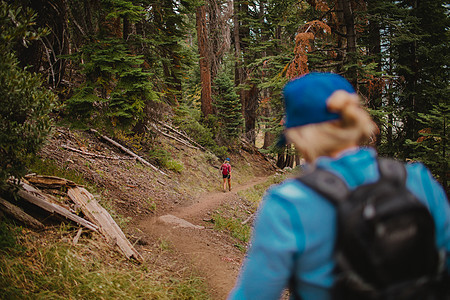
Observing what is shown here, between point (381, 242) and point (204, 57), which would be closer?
point (381, 242)

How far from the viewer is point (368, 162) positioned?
1.31 meters

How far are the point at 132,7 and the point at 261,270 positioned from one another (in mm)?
9128

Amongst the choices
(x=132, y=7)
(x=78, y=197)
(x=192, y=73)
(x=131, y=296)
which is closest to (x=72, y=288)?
(x=131, y=296)

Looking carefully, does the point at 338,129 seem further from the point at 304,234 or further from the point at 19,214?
the point at 19,214

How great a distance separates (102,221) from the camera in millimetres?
6391

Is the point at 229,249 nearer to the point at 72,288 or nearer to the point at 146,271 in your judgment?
the point at 146,271

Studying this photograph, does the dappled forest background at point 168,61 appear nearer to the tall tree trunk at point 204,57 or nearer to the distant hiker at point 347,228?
the tall tree trunk at point 204,57

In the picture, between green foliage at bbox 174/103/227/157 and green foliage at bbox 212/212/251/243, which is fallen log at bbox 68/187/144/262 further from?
green foliage at bbox 174/103/227/157

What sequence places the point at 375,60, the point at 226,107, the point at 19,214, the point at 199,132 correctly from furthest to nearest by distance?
the point at 226,107
the point at 199,132
the point at 375,60
the point at 19,214

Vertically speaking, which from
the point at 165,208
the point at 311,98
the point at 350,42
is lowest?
the point at 165,208

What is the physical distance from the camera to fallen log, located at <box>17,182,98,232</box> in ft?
18.1

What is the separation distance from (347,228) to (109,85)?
9189 mm

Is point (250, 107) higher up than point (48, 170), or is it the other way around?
point (48, 170)

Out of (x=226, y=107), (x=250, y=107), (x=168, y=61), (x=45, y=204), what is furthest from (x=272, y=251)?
(x=250, y=107)
